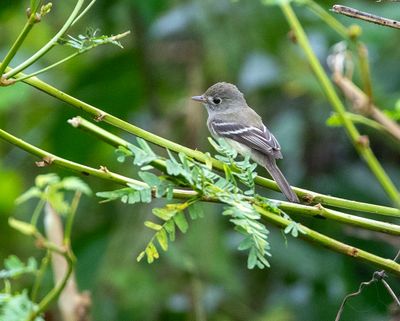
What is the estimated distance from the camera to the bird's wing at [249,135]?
13.0 ft

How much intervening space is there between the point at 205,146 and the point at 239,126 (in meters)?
0.25

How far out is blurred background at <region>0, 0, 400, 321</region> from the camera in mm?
4340

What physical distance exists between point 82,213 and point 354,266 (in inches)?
64.4

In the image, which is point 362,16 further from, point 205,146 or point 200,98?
point 205,146

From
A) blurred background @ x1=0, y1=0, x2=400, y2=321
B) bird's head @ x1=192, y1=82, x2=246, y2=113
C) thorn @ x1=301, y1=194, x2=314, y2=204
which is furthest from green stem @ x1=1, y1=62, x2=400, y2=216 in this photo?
bird's head @ x1=192, y1=82, x2=246, y2=113

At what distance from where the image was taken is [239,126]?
431 centimetres

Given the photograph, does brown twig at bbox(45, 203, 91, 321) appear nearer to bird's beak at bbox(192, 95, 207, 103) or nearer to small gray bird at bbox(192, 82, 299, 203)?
small gray bird at bbox(192, 82, 299, 203)

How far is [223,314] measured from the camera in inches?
185

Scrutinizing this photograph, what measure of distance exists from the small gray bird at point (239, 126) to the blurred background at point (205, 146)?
0.48 feet

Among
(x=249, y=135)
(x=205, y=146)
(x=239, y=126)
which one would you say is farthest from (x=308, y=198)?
(x=205, y=146)

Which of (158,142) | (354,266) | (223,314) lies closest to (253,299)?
(223,314)

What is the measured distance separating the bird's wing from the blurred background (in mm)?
202

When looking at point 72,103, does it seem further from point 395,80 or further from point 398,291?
point 395,80

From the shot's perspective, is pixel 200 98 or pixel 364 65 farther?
pixel 200 98
